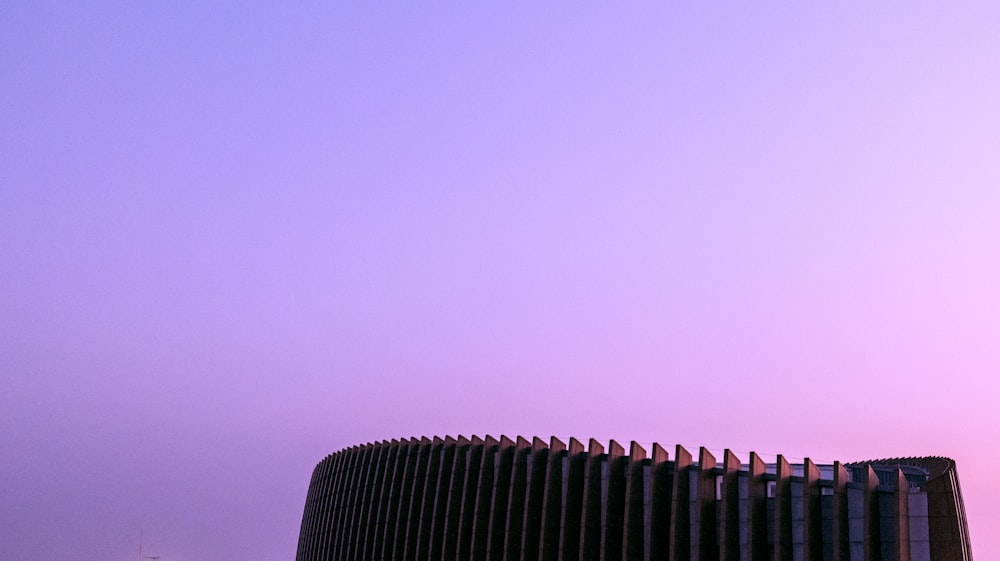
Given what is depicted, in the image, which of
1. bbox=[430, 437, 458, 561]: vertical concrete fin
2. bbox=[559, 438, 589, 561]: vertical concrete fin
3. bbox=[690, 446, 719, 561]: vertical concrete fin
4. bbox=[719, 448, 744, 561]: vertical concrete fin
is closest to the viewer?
bbox=[719, 448, 744, 561]: vertical concrete fin

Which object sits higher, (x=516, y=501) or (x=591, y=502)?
(x=516, y=501)

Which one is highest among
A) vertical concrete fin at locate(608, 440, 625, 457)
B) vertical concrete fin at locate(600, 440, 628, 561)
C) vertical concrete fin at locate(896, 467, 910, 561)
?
vertical concrete fin at locate(608, 440, 625, 457)

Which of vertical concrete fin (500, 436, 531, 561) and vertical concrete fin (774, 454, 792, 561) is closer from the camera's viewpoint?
vertical concrete fin (774, 454, 792, 561)

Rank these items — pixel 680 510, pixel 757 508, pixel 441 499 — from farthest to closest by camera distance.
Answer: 1. pixel 441 499
2. pixel 680 510
3. pixel 757 508

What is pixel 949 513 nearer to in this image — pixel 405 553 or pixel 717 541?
pixel 717 541

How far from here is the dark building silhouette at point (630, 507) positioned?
107 ft

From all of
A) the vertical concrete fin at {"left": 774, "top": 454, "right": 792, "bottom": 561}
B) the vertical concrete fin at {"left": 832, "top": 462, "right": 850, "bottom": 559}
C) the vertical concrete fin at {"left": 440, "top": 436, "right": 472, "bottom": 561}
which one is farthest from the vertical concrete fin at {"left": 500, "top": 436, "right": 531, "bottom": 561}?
the vertical concrete fin at {"left": 832, "top": 462, "right": 850, "bottom": 559}

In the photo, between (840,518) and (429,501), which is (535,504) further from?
(840,518)

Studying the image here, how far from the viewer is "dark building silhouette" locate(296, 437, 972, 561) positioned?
32.6m

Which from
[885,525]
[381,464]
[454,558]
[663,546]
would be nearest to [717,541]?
[663,546]

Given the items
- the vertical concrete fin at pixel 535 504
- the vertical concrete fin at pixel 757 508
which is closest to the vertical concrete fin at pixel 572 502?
the vertical concrete fin at pixel 535 504

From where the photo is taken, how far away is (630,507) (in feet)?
134

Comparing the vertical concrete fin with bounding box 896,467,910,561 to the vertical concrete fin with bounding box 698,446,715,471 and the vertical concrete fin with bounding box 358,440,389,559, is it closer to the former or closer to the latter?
the vertical concrete fin with bounding box 698,446,715,471

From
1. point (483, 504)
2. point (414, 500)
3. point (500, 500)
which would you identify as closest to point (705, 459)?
point (500, 500)
